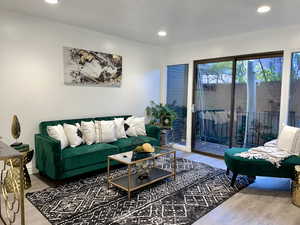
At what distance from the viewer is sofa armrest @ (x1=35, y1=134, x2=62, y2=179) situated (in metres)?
2.90

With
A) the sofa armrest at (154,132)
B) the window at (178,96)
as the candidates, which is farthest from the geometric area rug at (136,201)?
the window at (178,96)

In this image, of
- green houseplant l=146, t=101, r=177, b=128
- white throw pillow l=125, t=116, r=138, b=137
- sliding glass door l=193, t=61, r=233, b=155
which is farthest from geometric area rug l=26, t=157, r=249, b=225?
green houseplant l=146, t=101, r=177, b=128

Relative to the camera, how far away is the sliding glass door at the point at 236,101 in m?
3.86

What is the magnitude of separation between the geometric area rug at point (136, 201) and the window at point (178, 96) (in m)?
1.87

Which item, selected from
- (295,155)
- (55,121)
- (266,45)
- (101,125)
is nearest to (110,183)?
(101,125)

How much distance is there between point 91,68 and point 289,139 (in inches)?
135

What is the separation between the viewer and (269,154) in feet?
9.73

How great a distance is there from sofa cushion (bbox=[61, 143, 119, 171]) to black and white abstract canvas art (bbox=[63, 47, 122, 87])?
4.07 ft

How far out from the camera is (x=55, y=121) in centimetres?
356

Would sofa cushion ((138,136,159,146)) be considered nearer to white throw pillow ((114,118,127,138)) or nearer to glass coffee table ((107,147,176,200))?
white throw pillow ((114,118,127,138))

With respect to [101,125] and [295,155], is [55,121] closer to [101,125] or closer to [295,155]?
[101,125]

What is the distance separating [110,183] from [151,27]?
2612 millimetres

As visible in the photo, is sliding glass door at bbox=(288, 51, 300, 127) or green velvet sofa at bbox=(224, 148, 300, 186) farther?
sliding glass door at bbox=(288, 51, 300, 127)

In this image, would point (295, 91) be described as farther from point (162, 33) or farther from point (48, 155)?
point (48, 155)
